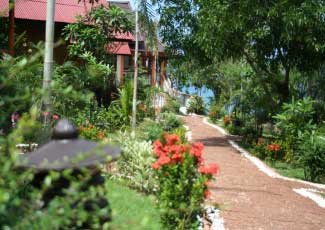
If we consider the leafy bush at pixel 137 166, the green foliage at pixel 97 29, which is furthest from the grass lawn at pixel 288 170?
the green foliage at pixel 97 29

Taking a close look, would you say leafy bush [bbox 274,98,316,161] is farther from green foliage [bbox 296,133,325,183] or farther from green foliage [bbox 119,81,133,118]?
green foliage [bbox 119,81,133,118]

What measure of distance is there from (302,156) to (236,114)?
13878 mm

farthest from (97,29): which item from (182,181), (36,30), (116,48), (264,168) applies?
(182,181)

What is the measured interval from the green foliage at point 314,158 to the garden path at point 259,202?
920 millimetres

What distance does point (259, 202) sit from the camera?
8.99 metres

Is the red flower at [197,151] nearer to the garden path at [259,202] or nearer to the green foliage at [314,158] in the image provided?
the garden path at [259,202]

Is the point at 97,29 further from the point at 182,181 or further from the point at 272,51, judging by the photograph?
the point at 182,181

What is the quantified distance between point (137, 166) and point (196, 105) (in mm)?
29846

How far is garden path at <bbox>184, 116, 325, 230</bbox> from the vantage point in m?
7.52

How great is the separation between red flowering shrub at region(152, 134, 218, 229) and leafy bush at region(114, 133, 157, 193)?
7.56 feet

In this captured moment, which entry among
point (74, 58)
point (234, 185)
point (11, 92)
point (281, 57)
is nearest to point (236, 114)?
point (281, 57)

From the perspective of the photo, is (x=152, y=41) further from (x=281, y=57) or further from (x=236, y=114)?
(x=236, y=114)

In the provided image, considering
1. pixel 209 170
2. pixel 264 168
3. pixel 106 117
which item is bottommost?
pixel 264 168

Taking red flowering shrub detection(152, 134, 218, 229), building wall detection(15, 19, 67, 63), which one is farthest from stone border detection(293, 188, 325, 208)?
building wall detection(15, 19, 67, 63)
